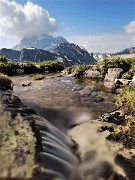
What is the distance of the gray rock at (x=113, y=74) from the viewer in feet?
127

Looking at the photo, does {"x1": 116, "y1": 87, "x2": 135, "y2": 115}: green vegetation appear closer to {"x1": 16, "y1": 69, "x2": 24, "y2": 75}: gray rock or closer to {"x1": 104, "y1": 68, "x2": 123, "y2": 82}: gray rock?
{"x1": 104, "y1": 68, "x2": 123, "y2": 82}: gray rock

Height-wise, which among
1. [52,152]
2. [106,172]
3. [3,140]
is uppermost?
[3,140]

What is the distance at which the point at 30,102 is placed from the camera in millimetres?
25234

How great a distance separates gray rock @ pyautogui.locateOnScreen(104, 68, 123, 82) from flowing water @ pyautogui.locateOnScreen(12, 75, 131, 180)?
13.4 feet

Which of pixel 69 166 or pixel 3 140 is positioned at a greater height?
pixel 3 140

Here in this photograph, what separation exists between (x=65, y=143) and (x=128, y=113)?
241 inches

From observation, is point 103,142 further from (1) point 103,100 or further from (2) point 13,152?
(1) point 103,100

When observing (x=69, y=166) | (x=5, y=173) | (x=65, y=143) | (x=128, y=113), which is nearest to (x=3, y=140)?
(x=5, y=173)

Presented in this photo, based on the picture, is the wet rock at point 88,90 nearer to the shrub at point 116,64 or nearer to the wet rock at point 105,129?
the shrub at point 116,64

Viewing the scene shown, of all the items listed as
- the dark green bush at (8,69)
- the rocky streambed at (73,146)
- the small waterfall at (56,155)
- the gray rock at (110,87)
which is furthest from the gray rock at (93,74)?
the small waterfall at (56,155)

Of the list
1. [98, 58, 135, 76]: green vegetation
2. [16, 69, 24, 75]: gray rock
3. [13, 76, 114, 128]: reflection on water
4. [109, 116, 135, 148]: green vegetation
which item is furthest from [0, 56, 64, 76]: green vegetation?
[109, 116, 135, 148]: green vegetation

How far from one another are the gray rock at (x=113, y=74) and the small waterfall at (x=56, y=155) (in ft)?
76.7

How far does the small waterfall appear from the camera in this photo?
11.4 meters

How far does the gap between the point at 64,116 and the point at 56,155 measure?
26.2 ft
